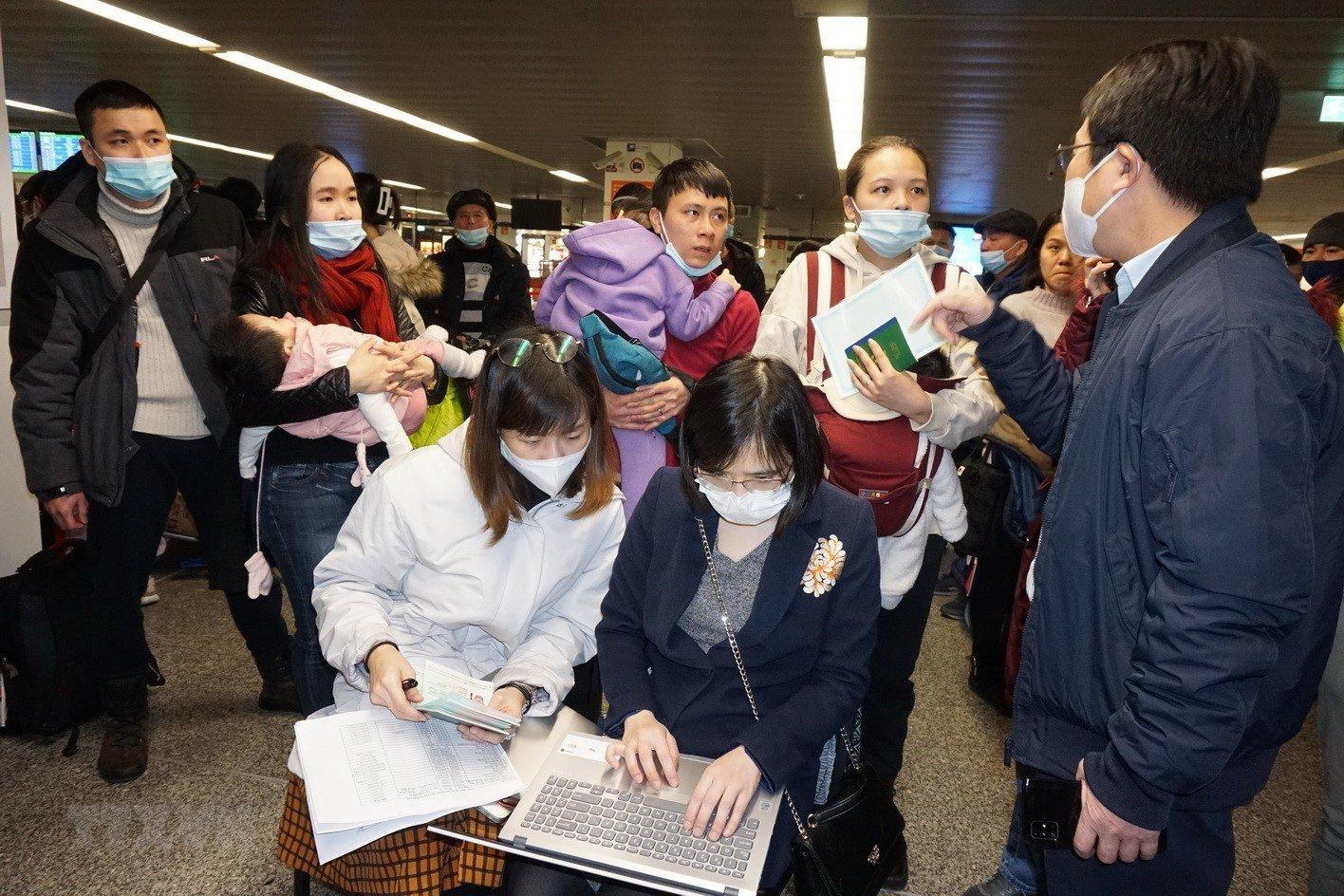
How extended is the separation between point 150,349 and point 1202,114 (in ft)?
8.78

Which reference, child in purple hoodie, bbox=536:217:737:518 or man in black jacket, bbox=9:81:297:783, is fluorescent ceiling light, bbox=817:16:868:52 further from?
man in black jacket, bbox=9:81:297:783

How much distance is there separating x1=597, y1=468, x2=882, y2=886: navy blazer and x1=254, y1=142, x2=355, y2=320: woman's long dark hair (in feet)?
3.90

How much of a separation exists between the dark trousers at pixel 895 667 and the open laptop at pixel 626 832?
831mm

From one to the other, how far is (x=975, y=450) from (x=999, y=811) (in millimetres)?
1286

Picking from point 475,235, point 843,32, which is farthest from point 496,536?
point 843,32

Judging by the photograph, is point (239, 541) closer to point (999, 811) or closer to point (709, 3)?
point (999, 811)

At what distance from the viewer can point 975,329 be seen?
1.63 meters

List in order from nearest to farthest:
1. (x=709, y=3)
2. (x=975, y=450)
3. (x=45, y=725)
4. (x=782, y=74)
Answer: (x=45, y=725), (x=975, y=450), (x=709, y=3), (x=782, y=74)

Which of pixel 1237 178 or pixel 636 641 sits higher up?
pixel 1237 178

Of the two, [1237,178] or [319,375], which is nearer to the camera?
[1237,178]

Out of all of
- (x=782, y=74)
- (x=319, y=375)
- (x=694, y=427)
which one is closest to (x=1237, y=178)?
(x=694, y=427)

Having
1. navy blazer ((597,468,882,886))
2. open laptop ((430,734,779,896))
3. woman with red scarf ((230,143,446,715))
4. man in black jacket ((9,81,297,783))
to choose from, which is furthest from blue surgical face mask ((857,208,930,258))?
man in black jacket ((9,81,297,783))

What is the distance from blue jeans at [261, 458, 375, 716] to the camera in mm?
2270

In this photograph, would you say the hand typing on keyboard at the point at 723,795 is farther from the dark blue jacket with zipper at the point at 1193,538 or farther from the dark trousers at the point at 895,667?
the dark trousers at the point at 895,667
